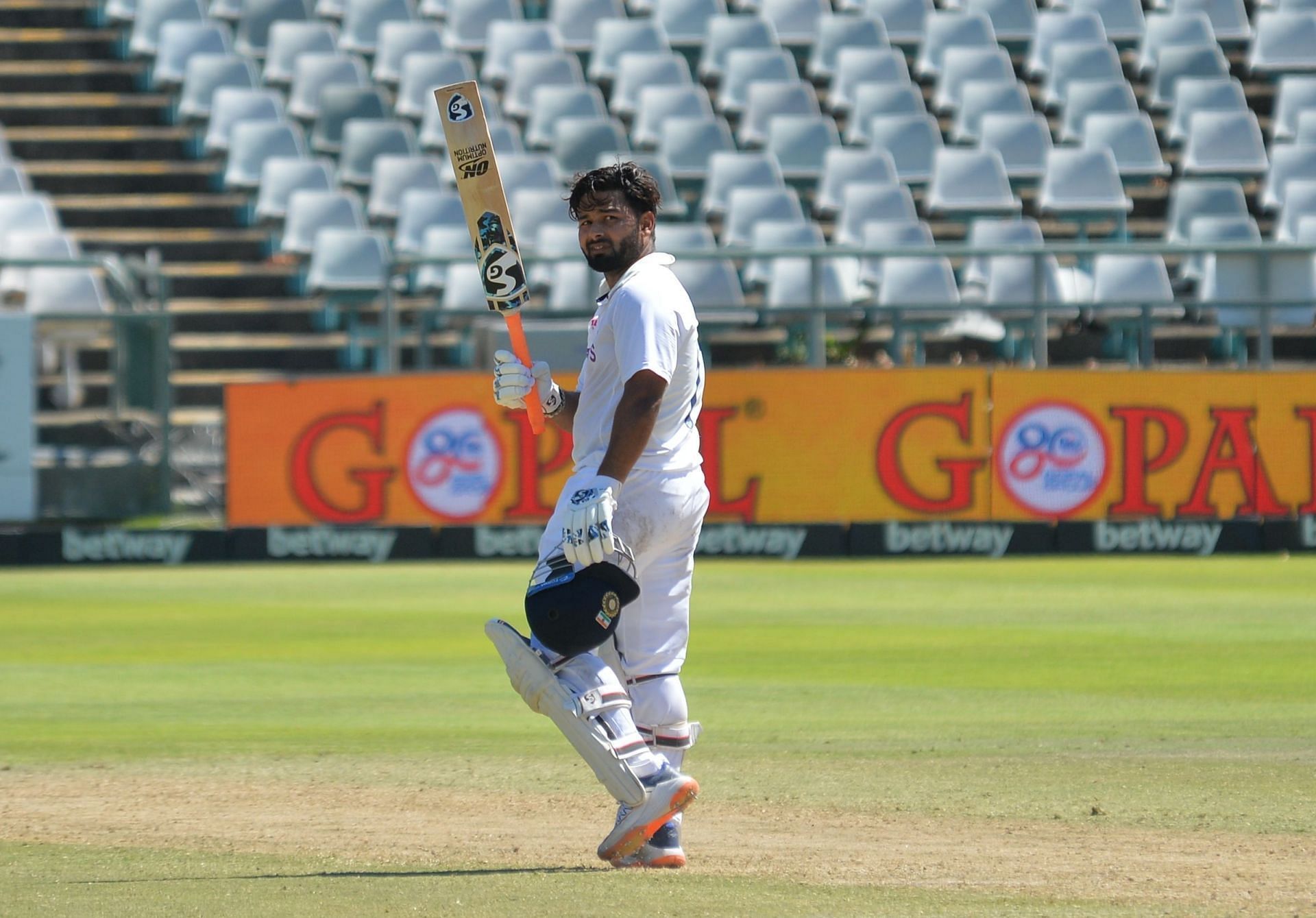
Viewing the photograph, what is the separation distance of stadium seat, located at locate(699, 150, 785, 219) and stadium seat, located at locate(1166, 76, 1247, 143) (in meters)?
4.64

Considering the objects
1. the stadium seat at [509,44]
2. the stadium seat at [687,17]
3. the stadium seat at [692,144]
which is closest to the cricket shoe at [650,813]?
the stadium seat at [692,144]

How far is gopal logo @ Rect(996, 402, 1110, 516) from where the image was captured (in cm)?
1529

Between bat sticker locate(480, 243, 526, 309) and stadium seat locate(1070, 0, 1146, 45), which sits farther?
stadium seat locate(1070, 0, 1146, 45)

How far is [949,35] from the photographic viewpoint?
73.0ft

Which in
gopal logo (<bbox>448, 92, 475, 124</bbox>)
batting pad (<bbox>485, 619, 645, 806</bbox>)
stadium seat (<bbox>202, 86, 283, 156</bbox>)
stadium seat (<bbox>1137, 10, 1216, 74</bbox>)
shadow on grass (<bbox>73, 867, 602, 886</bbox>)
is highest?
stadium seat (<bbox>1137, 10, 1216, 74</bbox>)

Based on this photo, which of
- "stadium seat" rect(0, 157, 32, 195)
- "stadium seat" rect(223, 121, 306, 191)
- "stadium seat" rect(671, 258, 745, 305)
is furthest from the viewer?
"stadium seat" rect(223, 121, 306, 191)

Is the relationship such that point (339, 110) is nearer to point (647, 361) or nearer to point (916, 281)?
point (916, 281)

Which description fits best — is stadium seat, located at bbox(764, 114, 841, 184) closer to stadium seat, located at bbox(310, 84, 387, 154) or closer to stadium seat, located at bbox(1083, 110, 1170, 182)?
stadium seat, located at bbox(1083, 110, 1170, 182)

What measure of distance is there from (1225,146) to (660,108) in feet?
19.8

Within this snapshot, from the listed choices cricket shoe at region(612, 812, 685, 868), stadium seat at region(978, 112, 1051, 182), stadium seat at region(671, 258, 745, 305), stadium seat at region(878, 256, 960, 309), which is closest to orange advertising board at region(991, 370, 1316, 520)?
stadium seat at region(878, 256, 960, 309)

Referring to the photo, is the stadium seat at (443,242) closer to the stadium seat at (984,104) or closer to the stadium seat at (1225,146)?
the stadium seat at (984,104)

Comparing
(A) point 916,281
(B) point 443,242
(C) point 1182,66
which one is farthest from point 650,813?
(C) point 1182,66

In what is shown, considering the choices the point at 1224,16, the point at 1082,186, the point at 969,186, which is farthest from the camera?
the point at 1224,16

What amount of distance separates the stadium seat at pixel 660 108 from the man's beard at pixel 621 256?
51.2 ft
